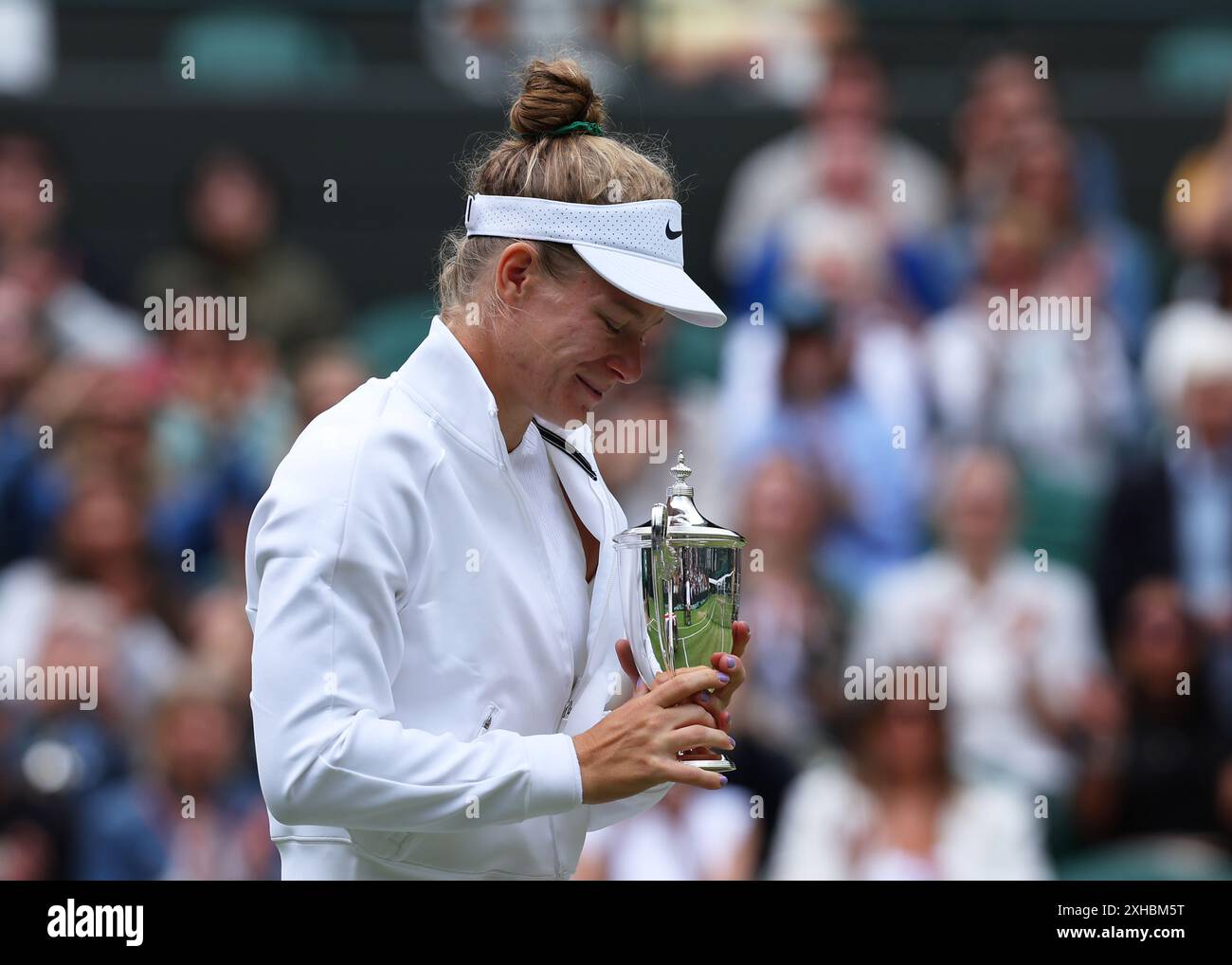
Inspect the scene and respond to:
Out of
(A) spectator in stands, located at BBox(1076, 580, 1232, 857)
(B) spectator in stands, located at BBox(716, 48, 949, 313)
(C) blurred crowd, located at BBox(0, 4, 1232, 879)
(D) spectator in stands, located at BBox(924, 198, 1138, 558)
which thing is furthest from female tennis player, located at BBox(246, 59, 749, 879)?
(B) spectator in stands, located at BBox(716, 48, 949, 313)

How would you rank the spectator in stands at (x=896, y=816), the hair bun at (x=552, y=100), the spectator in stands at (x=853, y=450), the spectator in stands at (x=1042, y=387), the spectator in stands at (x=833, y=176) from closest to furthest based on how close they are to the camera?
the hair bun at (x=552, y=100)
the spectator in stands at (x=896, y=816)
the spectator in stands at (x=853, y=450)
the spectator in stands at (x=1042, y=387)
the spectator in stands at (x=833, y=176)

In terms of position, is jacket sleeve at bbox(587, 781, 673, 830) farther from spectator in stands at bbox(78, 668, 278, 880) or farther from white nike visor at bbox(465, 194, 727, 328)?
spectator in stands at bbox(78, 668, 278, 880)

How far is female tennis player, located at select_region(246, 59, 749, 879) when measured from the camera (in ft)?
6.33

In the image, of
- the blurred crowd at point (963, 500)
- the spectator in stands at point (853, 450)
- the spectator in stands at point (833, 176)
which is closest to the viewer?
the blurred crowd at point (963, 500)

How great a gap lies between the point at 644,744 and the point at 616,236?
1.94ft

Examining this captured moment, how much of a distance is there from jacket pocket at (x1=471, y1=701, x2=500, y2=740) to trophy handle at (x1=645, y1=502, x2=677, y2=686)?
0.25 metres

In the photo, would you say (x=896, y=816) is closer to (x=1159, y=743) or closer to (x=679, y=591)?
(x=1159, y=743)

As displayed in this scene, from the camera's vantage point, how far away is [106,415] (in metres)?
5.14

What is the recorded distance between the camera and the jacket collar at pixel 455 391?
212 cm

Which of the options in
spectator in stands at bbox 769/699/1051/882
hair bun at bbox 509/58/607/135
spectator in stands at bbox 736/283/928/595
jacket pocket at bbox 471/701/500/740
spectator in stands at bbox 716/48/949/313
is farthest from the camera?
spectator in stands at bbox 716/48/949/313

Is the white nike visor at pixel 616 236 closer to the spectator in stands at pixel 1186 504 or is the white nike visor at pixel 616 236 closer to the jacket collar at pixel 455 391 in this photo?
the jacket collar at pixel 455 391

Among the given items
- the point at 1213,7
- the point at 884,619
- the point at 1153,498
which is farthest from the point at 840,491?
the point at 1213,7

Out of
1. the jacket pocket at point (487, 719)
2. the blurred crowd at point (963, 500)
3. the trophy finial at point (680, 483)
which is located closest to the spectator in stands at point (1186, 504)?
the blurred crowd at point (963, 500)
